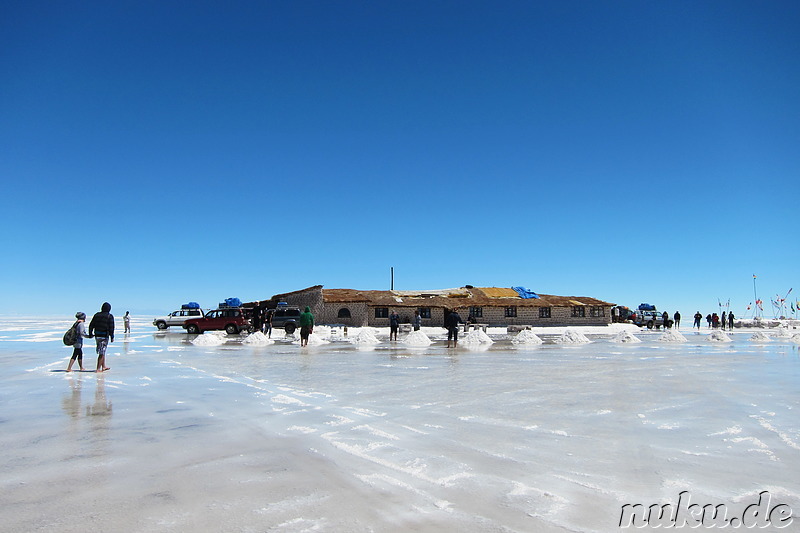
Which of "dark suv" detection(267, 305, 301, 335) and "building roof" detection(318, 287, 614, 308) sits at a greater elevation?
"building roof" detection(318, 287, 614, 308)

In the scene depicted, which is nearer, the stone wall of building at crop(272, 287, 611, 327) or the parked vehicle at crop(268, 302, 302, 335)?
the parked vehicle at crop(268, 302, 302, 335)

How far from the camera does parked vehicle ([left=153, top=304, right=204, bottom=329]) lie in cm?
3991

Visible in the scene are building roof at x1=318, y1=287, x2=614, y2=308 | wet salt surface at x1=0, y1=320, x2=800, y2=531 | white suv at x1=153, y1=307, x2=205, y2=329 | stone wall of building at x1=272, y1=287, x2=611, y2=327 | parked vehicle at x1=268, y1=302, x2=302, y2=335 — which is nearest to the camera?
wet salt surface at x1=0, y1=320, x2=800, y2=531

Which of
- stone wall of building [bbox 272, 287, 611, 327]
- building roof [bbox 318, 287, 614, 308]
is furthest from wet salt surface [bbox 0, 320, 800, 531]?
building roof [bbox 318, 287, 614, 308]

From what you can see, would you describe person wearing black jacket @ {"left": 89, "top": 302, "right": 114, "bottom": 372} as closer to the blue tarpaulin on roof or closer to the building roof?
the building roof

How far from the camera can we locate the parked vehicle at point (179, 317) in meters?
39.9

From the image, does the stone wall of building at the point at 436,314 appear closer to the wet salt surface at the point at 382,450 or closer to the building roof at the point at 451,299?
the building roof at the point at 451,299

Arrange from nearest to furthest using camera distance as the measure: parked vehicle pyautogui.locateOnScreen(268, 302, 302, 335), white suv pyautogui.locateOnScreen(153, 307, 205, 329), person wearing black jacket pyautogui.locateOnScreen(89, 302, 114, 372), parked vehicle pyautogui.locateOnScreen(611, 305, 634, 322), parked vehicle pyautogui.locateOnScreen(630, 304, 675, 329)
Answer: person wearing black jacket pyautogui.locateOnScreen(89, 302, 114, 372) < parked vehicle pyautogui.locateOnScreen(268, 302, 302, 335) < white suv pyautogui.locateOnScreen(153, 307, 205, 329) < parked vehicle pyautogui.locateOnScreen(630, 304, 675, 329) < parked vehicle pyautogui.locateOnScreen(611, 305, 634, 322)

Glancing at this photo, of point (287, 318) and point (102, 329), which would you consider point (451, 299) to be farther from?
point (102, 329)

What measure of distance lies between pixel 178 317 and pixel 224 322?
916cm

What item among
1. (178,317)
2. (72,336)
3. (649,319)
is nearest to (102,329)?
(72,336)

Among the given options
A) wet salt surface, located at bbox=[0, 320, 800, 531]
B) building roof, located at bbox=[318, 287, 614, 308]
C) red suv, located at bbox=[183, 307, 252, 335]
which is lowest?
wet salt surface, located at bbox=[0, 320, 800, 531]

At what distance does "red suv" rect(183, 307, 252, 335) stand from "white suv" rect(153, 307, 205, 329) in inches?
225

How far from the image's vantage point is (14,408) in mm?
8336
